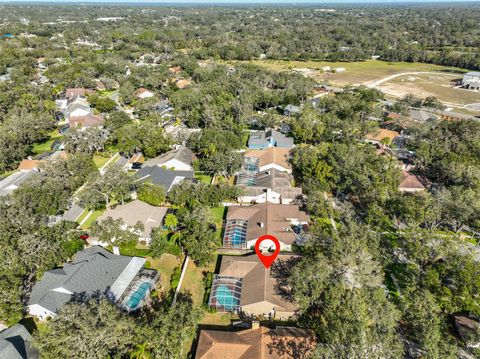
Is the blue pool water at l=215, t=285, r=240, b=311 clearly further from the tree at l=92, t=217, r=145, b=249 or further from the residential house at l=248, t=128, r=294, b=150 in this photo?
the residential house at l=248, t=128, r=294, b=150

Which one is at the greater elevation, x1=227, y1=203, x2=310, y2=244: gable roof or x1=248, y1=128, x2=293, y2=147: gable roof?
x1=248, y1=128, x2=293, y2=147: gable roof

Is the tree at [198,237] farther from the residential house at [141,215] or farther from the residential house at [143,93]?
the residential house at [143,93]

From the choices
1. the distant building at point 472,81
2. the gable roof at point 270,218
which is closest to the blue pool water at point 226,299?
the gable roof at point 270,218

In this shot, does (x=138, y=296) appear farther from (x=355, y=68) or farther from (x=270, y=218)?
(x=355, y=68)

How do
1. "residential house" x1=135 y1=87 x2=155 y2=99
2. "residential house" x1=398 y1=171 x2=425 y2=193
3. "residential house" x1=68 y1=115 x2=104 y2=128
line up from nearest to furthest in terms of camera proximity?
"residential house" x1=398 y1=171 x2=425 y2=193 → "residential house" x1=68 y1=115 x2=104 y2=128 → "residential house" x1=135 y1=87 x2=155 y2=99

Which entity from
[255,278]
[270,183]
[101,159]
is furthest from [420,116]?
[101,159]

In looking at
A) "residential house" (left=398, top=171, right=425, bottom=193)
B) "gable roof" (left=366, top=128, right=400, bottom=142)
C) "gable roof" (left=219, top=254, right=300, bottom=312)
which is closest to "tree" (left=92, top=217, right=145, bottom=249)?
"gable roof" (left=219, top=254, right=300, bottom=312)
